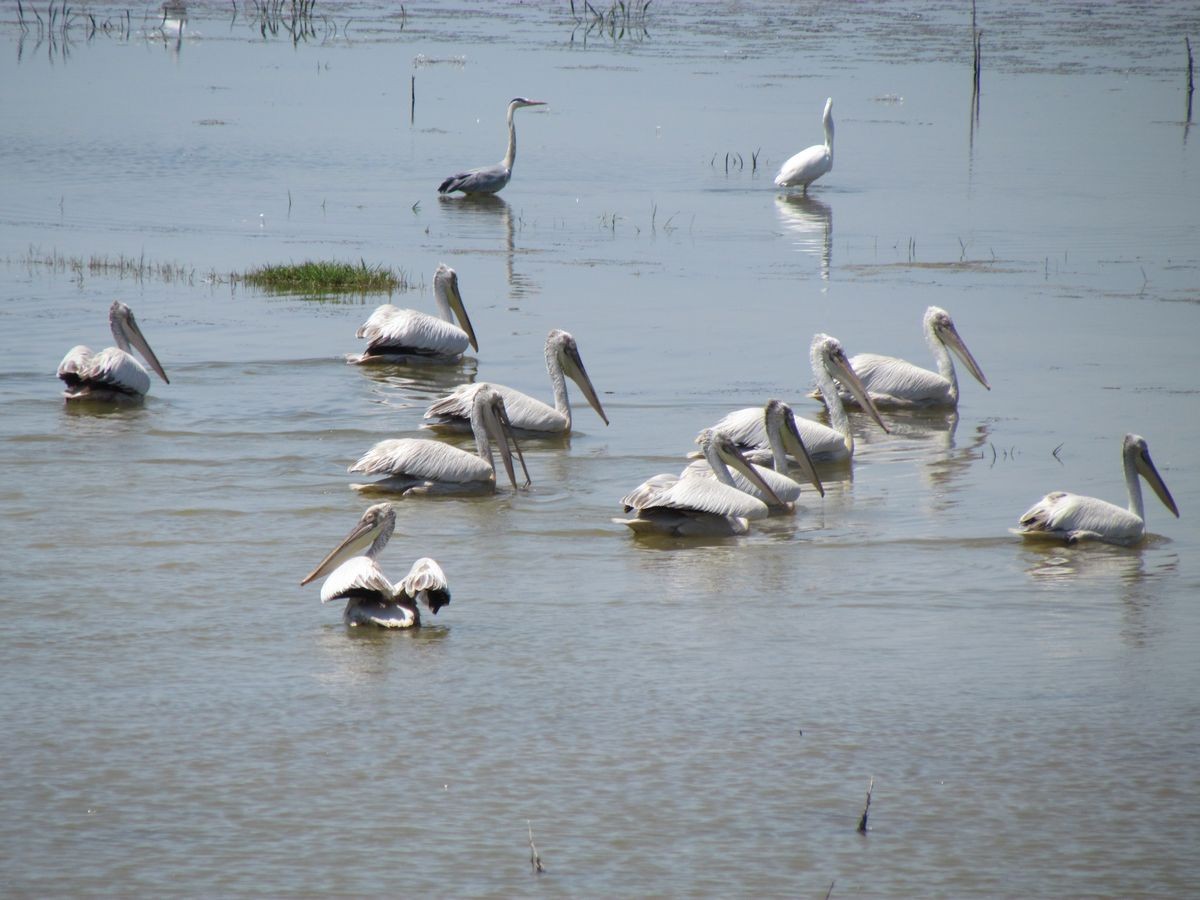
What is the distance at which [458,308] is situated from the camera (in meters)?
10.9

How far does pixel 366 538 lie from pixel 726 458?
1985 mm

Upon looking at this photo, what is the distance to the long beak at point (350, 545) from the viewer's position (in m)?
5.62

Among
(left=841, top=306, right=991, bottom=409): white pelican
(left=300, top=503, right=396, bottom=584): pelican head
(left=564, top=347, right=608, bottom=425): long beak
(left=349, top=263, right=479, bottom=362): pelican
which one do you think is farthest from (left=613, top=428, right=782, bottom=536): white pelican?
(left=349, top=263, right=479, bottom=362): pelican

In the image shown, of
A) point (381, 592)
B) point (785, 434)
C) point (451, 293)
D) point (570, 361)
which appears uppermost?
point (451, 293)

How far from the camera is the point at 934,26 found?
130 feet

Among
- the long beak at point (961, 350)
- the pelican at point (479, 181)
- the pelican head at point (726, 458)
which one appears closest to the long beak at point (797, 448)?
the pelican head at point (726, 458)

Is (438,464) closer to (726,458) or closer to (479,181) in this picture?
(726,458)

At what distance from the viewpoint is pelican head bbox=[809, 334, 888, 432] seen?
351 inches

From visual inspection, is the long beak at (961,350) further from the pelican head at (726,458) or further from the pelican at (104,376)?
the pelican at (104,376)

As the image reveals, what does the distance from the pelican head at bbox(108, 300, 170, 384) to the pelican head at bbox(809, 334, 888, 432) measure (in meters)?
3.48

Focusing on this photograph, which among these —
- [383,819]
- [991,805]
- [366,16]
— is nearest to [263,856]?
[383,819]

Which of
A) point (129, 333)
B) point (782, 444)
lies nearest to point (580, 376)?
point (782, 444)

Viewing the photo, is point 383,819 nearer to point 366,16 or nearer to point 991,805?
point 991,805

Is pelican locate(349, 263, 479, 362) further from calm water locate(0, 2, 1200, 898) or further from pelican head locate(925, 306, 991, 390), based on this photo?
pelican head locate(925, 306, 991, 390)
